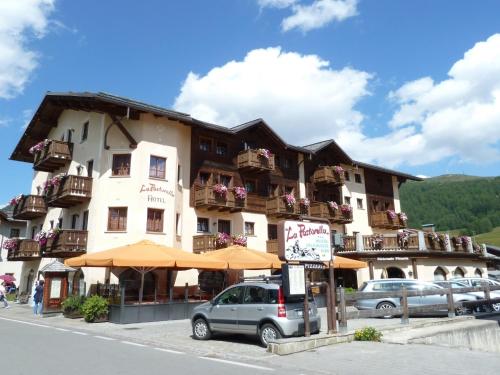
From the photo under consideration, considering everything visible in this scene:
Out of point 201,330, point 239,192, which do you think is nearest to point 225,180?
point 239,192

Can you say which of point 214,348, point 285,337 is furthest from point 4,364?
point 285,337

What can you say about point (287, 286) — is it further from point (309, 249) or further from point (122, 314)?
point (122, 314)

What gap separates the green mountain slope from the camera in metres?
123

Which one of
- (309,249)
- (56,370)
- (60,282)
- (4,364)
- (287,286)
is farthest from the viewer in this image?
(60,282)

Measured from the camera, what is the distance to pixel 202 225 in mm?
29750

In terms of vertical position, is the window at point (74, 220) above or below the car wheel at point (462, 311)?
above

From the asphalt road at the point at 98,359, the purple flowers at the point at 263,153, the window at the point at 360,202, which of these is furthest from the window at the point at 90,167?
the window at the point at 360,202

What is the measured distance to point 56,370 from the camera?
8.62 m

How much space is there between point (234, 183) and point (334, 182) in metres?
9.60

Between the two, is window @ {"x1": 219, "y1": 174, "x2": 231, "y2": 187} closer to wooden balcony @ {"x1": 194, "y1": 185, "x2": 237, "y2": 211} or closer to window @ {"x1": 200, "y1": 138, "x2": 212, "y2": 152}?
wooden balcony @ {"x1": 194, "y1": 185, "x2": 237, "y2": 211}

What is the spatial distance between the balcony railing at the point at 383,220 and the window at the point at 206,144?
56.2 ft

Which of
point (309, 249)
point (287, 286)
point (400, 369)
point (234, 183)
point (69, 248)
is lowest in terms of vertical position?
point (400, 369)

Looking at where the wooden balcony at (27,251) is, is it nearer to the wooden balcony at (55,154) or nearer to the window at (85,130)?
the wooden balcony at (55,154)

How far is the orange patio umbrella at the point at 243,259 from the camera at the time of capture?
814 inches
